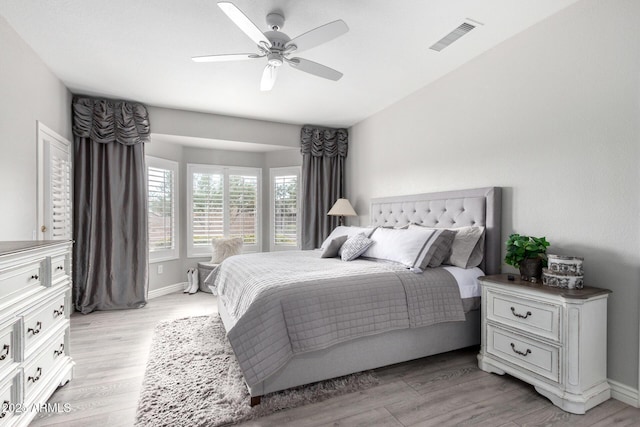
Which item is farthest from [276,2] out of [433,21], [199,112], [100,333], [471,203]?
[100,333]

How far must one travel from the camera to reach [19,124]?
2559 millimetres

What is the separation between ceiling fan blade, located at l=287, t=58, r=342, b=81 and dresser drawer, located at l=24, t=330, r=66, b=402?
8.26 ft

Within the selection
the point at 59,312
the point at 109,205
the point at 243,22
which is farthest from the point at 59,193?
the point at 243,22

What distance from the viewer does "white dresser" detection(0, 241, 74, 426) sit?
1.50 metres

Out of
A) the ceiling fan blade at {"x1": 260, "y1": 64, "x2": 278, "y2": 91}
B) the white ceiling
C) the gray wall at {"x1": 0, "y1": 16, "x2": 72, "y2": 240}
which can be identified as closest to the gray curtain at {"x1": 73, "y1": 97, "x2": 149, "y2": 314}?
the white ceiling

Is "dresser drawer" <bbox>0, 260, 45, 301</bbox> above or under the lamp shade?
under

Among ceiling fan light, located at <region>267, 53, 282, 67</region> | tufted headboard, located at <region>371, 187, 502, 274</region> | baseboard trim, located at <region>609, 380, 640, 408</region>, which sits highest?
ceiling fan light, located at <region>267, 53, 282, 67</region>

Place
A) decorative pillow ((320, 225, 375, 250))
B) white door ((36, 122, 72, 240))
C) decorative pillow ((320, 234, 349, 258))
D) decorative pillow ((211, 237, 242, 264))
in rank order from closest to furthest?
1. white door ((36, 122, 72, 240))
2. decorative pillow ((320, 234, 349, 258))
3. decorative pillow ((320, 225, 375, 250))
4. decorative pillow ((211, 237, 242, 264))

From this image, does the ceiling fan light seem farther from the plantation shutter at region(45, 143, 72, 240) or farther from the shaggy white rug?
the plantation shutter at region(45, 143, 72, 240)

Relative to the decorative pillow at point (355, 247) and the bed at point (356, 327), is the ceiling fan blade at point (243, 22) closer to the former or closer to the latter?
the bed at point (356, 327)

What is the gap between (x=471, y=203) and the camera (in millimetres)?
2957

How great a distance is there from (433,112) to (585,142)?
1.58 meters

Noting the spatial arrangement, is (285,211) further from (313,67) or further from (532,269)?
(532,269)

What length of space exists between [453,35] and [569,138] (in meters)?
1.21
